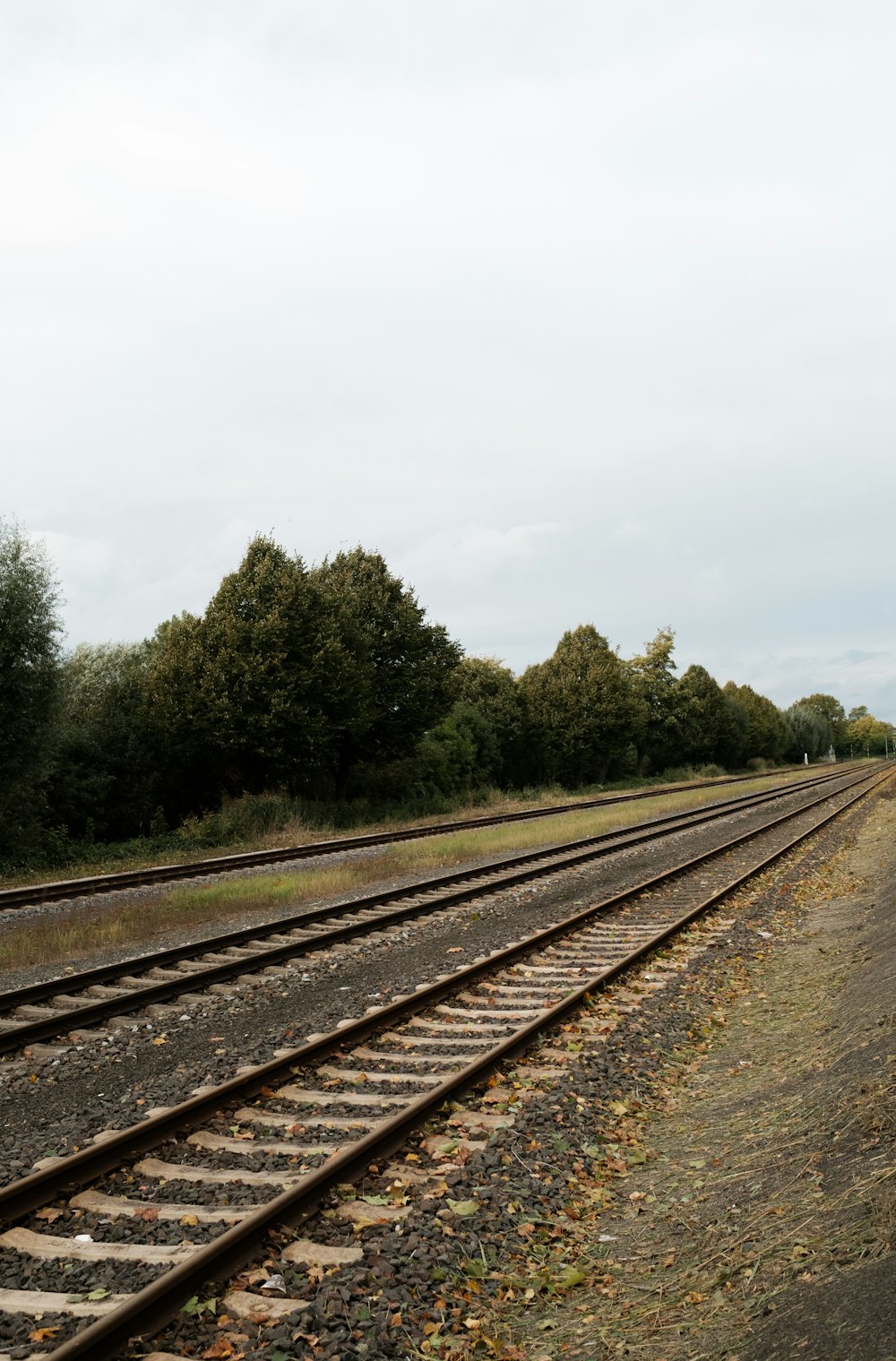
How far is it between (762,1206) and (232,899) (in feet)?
42.4

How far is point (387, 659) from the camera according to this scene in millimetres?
41250

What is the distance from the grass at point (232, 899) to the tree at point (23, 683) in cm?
710

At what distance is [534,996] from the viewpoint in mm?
9828

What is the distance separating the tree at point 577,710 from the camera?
209ft

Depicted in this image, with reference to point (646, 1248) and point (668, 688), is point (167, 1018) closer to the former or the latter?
point (646, 1248)

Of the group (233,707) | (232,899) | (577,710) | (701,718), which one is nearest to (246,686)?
(233,707)

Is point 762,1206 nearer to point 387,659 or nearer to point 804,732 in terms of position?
point 387,659

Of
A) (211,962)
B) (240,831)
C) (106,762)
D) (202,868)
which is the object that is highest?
(106,762)

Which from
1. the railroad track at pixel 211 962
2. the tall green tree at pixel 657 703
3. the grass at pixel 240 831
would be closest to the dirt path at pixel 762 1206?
the railroad track at pixel 211 962

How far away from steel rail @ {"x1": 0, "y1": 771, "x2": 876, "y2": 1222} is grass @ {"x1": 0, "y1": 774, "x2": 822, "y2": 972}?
18.0 feet

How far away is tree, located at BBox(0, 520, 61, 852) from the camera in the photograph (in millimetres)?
24422

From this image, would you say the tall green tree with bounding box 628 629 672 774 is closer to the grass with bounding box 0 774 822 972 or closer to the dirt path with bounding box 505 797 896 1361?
the grass with bounding box 0 774 822 972

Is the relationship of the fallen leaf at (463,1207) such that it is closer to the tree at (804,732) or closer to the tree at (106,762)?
the tree at (106,762)

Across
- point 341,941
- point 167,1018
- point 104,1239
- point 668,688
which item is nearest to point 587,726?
point 668,688
